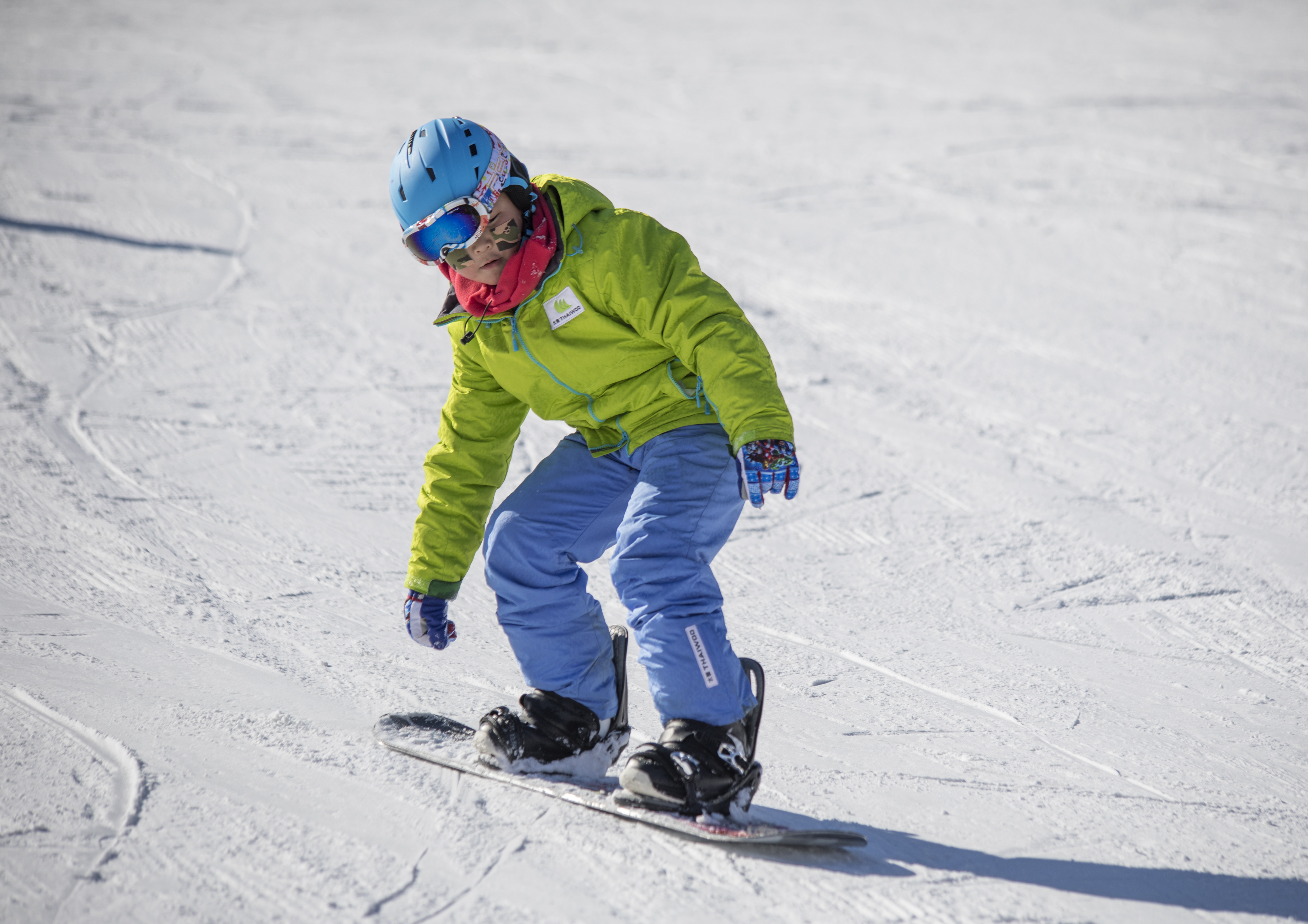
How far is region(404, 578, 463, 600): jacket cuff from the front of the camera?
2.73 meters

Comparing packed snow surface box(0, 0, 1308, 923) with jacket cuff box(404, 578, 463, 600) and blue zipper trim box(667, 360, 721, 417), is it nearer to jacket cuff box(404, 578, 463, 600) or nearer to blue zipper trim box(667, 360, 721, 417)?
jacket cuff box(404, 578, 463, 600)

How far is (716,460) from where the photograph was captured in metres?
2.53

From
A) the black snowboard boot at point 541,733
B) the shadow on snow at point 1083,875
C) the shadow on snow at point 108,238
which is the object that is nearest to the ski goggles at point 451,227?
the black snowboard boot at point 541,733

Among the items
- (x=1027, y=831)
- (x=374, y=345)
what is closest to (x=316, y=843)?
(x=1027, y=831)

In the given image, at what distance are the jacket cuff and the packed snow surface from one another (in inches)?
17.0

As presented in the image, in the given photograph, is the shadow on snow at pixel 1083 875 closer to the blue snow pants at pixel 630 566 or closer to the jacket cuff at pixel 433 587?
the blue snow pants at pixel 630 566

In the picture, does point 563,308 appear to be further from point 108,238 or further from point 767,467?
point 108,238

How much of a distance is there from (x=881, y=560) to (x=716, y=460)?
159 cm

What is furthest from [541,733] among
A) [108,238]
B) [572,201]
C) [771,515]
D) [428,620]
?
[108,238]

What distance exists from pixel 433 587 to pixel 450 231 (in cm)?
90

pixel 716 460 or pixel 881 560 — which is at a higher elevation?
pixel 716 460

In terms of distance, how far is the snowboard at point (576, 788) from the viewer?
7.45ft

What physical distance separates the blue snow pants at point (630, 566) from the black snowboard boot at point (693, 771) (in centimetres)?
4

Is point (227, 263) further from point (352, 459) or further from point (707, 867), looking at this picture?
point (707, 867)
